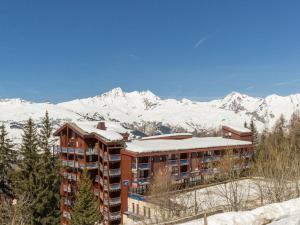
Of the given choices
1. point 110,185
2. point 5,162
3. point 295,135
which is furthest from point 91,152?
point 295,135

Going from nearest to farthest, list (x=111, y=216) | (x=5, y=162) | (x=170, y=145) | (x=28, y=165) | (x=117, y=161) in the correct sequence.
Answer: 1. (x=28, y=165)
2. (x=111, y=216)
3. (x=5, y=162)
4. (x=117, y=161)
5. (x=170, y=145)

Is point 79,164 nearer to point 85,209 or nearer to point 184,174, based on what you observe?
point 85,209

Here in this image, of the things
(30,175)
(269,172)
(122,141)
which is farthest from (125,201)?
(269,172)

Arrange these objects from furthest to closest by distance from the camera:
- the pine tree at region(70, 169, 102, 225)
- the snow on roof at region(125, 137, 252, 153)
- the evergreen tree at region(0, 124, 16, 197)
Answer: the snow on roof at region(125, 137, 252, 153), the evergreen tree at region(0, 124, 16, 197), the pine tree at region(70, 169, 102, 225)

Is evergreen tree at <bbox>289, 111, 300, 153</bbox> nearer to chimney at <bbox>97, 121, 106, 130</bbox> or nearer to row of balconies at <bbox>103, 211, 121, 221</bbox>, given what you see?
row of balconies at <bbox>103, 211, 121, 221</bbox>

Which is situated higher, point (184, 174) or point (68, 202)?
point (184, 174)

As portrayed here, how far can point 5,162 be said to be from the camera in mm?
60844

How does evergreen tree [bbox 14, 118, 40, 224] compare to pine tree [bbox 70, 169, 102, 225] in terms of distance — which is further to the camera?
evergreen tree [bbox 14, 118, 40, 224]

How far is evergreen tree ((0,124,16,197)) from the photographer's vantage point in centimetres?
6012

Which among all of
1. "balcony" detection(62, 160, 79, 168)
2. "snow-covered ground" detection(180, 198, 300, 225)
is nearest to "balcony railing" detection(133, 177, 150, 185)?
"balcony" detection(62, 160, 79, 168)

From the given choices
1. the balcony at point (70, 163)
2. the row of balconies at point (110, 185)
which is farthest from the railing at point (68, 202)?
the row of balconies at point (110, 185)

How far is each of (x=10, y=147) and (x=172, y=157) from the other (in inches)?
1109

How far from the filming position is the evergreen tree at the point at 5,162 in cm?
6012

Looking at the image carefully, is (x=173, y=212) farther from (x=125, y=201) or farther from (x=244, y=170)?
(x=244, y=170)
